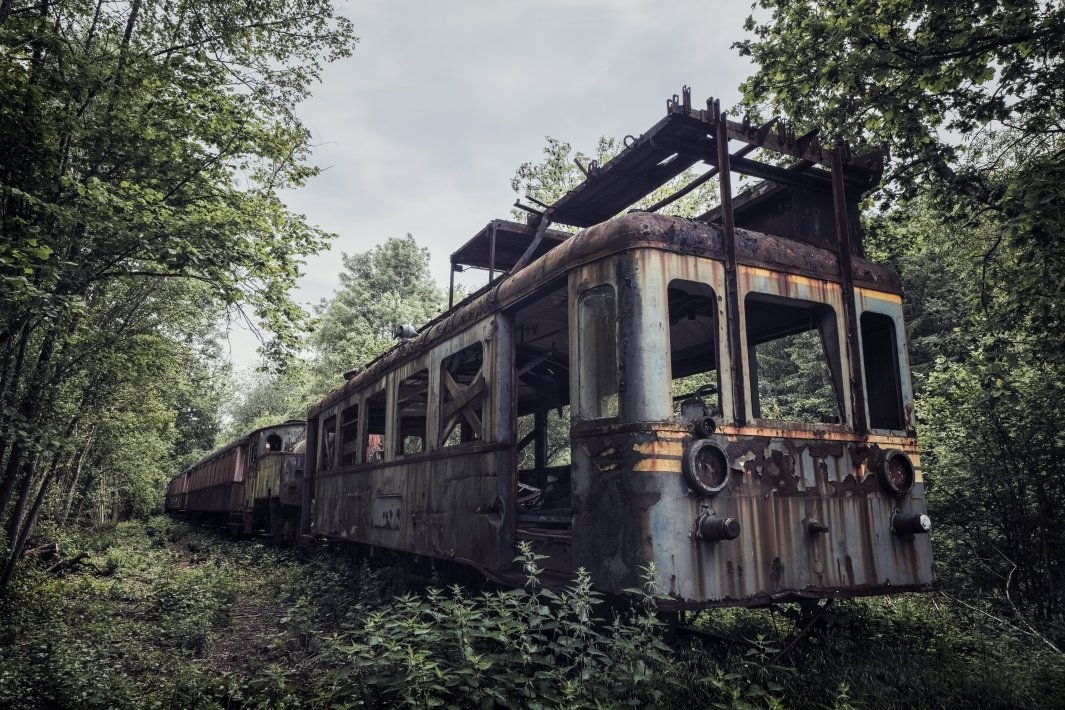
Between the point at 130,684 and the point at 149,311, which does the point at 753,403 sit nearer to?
the point at 130,684

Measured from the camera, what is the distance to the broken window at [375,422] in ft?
30.6

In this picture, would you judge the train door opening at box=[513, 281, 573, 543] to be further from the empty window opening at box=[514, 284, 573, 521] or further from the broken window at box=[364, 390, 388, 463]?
the broken window at box=[364, 390, 388, 463]

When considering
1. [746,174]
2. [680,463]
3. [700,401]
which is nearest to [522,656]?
[680,463]

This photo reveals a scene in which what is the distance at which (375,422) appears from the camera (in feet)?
33.9

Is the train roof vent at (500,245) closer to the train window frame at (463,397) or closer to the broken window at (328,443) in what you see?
the train window frame at (463,397)

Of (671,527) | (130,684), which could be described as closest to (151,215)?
(130,684)

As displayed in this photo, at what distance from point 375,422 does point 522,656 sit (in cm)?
709

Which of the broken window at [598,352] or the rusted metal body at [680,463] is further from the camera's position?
the broken window at [598,352]

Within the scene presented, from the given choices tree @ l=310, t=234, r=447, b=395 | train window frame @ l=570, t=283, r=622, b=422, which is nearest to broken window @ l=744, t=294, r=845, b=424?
train window frame @ l=570, t=283, r=622, b=422

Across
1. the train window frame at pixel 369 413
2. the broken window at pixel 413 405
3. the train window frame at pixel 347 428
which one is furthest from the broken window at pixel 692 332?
the train window frame at pixel 347 428

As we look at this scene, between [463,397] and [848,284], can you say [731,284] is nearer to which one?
[848,284]

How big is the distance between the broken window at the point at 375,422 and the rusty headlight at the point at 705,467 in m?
5.66

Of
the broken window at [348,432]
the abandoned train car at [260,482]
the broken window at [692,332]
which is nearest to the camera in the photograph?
the broken window at [692,332]

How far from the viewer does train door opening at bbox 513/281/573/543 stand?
5.45 m
